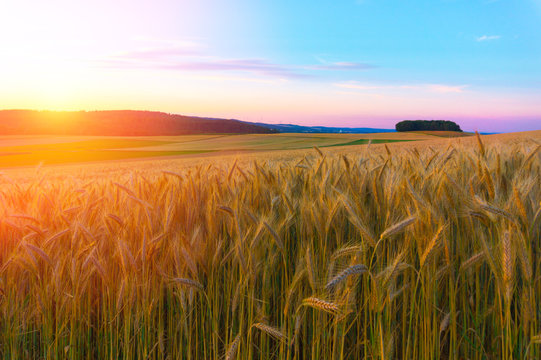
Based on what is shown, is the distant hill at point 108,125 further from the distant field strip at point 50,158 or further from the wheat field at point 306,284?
the wheat field at point 306,284

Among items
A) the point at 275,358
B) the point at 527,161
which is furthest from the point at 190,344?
the point at 527,161

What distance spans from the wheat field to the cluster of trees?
67347 mm

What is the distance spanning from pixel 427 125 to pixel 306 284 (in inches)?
2737

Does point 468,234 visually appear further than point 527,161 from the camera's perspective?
No

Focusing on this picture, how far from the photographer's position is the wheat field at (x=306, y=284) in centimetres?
138

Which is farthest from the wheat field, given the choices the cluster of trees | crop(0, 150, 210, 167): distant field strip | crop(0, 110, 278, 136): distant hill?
the cluster of trees

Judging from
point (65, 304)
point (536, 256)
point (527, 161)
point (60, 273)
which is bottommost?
point (65, 304)

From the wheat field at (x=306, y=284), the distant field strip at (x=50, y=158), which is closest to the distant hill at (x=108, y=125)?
the distant field strip at (x=50, y=158)

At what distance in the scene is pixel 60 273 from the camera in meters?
1.81

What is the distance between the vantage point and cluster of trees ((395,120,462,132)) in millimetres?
63531

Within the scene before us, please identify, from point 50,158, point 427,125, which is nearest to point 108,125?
point 50,158

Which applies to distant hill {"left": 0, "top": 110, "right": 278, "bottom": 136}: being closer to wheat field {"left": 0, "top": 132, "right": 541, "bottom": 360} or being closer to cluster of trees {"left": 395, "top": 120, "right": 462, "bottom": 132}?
cluster of trees {"left": 395, "top": 120, "right": 462, "bottom": 132}

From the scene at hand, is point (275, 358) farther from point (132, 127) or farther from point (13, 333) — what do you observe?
point (132, 127)

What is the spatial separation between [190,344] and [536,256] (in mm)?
1572
